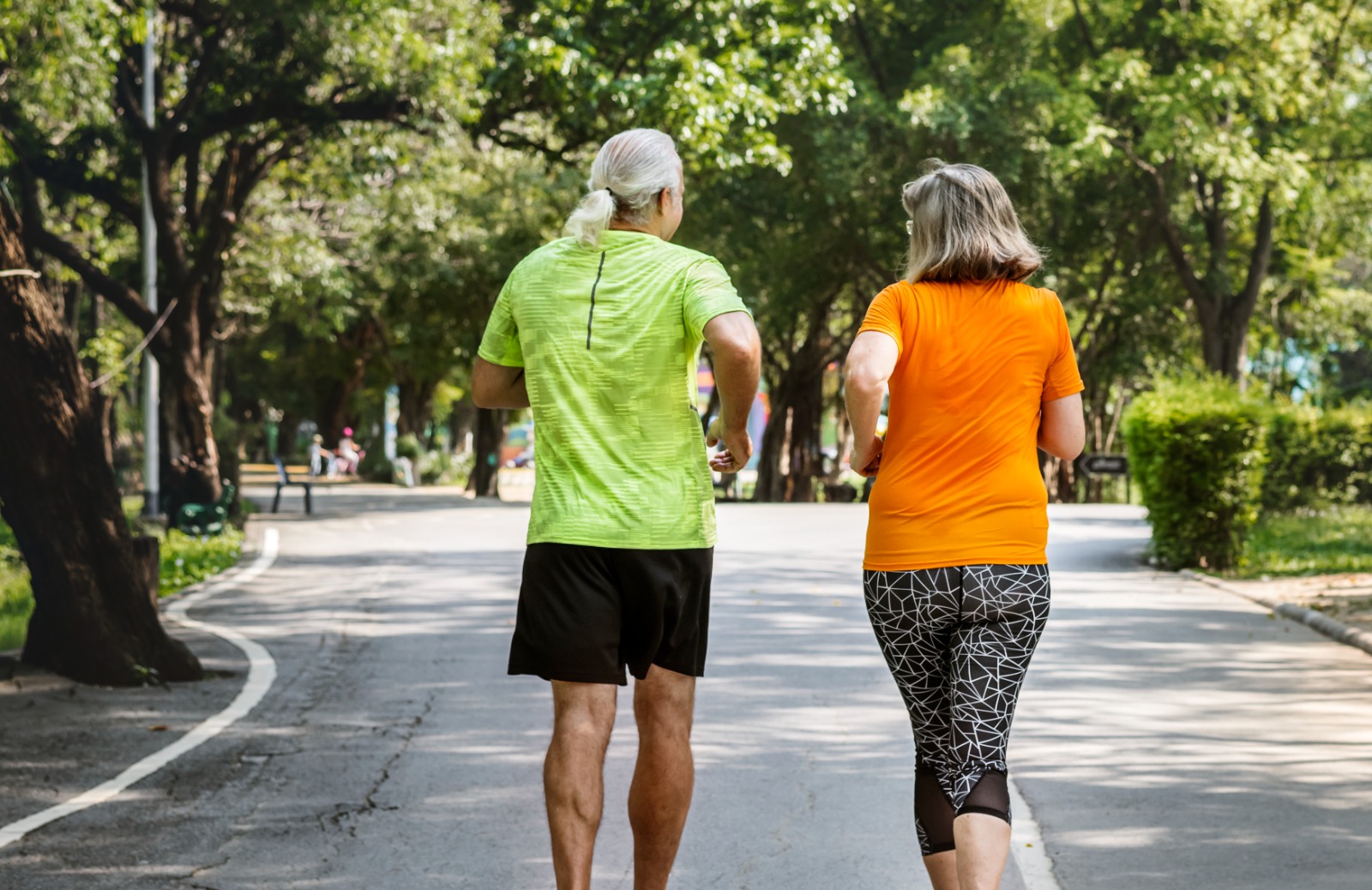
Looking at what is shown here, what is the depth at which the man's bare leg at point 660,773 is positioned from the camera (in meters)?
3.73

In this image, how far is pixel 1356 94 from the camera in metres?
26.4

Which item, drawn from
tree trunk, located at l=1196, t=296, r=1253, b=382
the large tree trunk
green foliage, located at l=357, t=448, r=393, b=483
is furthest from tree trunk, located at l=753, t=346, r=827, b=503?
the large tree trunk

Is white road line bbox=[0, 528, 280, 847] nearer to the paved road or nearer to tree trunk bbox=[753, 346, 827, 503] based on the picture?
the paved road

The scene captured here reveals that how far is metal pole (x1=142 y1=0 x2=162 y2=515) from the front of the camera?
20531 millimetres

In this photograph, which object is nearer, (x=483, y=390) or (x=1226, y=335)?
(x=483, y=390)

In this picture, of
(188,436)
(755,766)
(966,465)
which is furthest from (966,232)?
(188,436)

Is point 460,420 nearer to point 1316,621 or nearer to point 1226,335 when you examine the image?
point 1226,335

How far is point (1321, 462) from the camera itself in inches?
943

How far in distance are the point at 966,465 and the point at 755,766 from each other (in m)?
3.23

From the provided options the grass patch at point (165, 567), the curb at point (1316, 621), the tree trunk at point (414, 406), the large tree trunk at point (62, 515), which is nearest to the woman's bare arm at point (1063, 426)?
the large tree trunk at point (62, 515)

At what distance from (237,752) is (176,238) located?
54.7 ft

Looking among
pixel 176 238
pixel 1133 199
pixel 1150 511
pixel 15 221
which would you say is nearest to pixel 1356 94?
pixel 1133 199

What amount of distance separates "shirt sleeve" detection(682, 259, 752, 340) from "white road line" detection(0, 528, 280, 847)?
317 centimetres

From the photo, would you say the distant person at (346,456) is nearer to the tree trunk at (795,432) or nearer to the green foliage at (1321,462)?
the tree trunk at (795,432)
